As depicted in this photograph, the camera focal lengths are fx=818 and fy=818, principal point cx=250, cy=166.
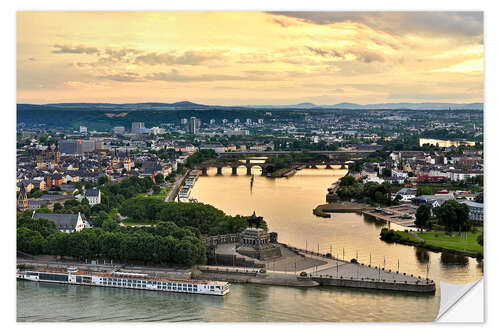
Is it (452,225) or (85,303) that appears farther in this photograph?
(452,225)

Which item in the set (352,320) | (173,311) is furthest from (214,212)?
(352,320)

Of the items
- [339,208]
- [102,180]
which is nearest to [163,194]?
[102,180]

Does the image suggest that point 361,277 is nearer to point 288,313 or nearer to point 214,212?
point 288,313

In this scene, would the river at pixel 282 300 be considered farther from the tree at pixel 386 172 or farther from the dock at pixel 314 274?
the tree at pixel 386 172

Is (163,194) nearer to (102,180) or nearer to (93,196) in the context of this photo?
(102,180)

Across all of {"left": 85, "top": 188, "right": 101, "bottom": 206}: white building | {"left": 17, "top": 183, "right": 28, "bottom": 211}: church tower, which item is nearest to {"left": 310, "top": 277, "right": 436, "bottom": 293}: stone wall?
{"left": 17, "top": 183, "right": 28, "bottom": 211}: church tower

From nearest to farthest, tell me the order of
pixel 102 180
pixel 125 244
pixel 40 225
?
pixel 125 244, pixel 40 225, pixel 102 180
